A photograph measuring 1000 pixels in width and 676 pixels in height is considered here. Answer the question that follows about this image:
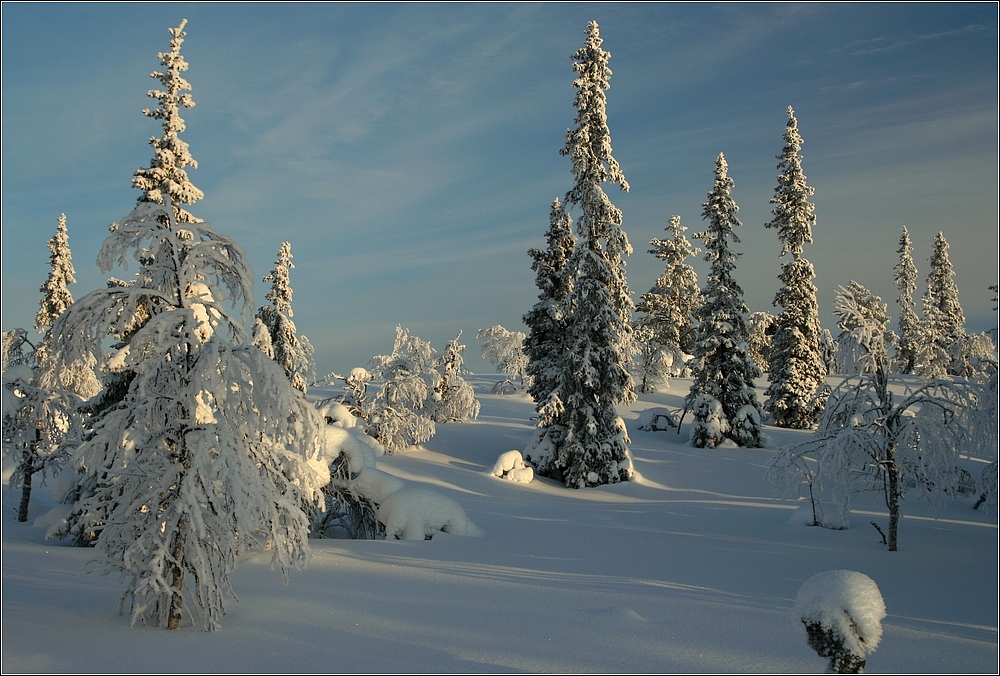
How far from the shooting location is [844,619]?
6367 mm

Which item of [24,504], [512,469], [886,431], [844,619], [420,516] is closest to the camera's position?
[844,619]

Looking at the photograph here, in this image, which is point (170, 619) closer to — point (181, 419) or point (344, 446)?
point (181, 419)

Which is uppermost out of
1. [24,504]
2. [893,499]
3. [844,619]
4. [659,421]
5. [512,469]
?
[659,421]

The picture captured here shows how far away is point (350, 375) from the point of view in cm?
3130

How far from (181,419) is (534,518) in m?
13.1

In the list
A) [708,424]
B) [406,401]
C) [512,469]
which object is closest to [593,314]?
[512,469]

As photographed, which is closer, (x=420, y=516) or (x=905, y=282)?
(x=420, y=516)

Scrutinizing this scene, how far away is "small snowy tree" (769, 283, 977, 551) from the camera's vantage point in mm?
14156

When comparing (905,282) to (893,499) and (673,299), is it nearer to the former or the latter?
(673,299)

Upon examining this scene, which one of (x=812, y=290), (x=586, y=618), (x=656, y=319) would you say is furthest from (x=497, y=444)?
(x=656, y=319)

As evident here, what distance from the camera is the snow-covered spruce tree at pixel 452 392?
3734cm

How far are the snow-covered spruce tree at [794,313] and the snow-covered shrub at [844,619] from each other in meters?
30.6

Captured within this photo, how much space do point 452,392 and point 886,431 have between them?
25635mm

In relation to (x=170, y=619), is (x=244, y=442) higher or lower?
higher
